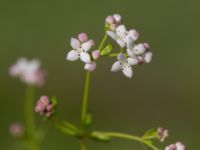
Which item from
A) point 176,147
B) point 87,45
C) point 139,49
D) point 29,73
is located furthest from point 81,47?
point 29,73

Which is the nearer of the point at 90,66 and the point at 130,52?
the point at 90,66

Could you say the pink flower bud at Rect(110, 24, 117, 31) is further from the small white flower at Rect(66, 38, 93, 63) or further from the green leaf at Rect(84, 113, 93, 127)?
the green leaf at Rect(84, 113, 93, 127)

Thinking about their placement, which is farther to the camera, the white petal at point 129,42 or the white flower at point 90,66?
the white petal at point 129,42

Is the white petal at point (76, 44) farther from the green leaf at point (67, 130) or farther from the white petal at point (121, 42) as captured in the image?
the green leaf at point (67, 130)

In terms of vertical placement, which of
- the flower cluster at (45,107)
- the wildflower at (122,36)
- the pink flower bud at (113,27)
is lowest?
the flower cluster at (45,107)

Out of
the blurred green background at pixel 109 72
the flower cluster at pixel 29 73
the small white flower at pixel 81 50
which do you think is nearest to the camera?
the small white flower at pixel 81 50

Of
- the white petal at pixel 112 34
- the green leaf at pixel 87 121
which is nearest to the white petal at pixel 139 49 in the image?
the white petal at pixel 112 34

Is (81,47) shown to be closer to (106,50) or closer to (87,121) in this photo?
(106,50)

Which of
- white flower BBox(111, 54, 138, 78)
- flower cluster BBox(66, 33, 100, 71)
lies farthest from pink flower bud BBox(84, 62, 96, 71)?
white flower BBox(111, 54, 138, 78)
